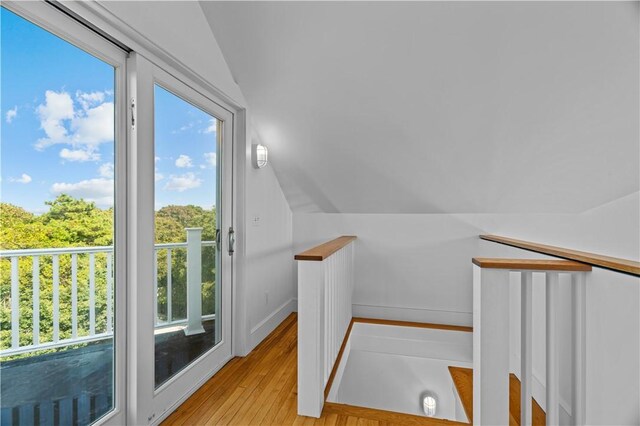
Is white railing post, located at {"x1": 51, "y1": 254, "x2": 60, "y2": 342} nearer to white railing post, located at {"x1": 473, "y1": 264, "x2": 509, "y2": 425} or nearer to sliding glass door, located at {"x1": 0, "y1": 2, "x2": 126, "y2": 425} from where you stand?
sliding glass door, located at {"x1": 0, "y1": 2, "x2": 126, "y2": 425}

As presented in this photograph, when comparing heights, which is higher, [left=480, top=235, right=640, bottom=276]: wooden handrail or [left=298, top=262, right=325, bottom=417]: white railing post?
[left=480, top=235, right=640, bottom=276]: wooden handrail

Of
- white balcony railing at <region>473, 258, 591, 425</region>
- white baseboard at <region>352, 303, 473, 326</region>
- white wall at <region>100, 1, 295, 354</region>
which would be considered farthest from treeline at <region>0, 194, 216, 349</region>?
white baseboard at <region>352, 303, 473, 326</region>

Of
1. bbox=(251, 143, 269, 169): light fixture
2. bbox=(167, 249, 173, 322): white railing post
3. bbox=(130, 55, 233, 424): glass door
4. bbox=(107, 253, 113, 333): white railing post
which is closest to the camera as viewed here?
bbox=(107, 253, 113, 333): white railing post

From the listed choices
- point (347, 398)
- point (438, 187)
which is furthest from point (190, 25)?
point (347, 398)

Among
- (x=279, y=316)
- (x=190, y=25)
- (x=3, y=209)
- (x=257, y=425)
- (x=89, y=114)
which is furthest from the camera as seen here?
(x=279, y=316)

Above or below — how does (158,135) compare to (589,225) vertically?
above

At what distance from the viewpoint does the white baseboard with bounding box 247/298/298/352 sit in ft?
8.86

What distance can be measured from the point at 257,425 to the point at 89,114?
175 cm

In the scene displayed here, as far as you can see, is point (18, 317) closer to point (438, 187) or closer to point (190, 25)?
point (190, 25)

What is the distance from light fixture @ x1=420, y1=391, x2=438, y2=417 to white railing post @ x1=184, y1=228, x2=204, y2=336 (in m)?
2.21

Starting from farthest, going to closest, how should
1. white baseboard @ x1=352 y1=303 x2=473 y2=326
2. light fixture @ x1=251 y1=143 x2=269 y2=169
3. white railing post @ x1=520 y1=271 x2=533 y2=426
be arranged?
white baseboard @ x1=352 y1=303 x2=473 y2=326 → light fixture @ x1=251 y1=143 x2=269 y2=169 → white railing post @ x1=520 y1=271 x2=533 y2=426

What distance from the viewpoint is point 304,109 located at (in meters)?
2.52

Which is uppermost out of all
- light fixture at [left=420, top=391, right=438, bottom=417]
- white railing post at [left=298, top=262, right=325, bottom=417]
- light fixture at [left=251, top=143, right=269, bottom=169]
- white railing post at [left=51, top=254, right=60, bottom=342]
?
light fixture at [left=251, top=143, right=269, bottom=169]

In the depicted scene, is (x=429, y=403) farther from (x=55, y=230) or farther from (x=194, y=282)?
(x=55, y=230)
